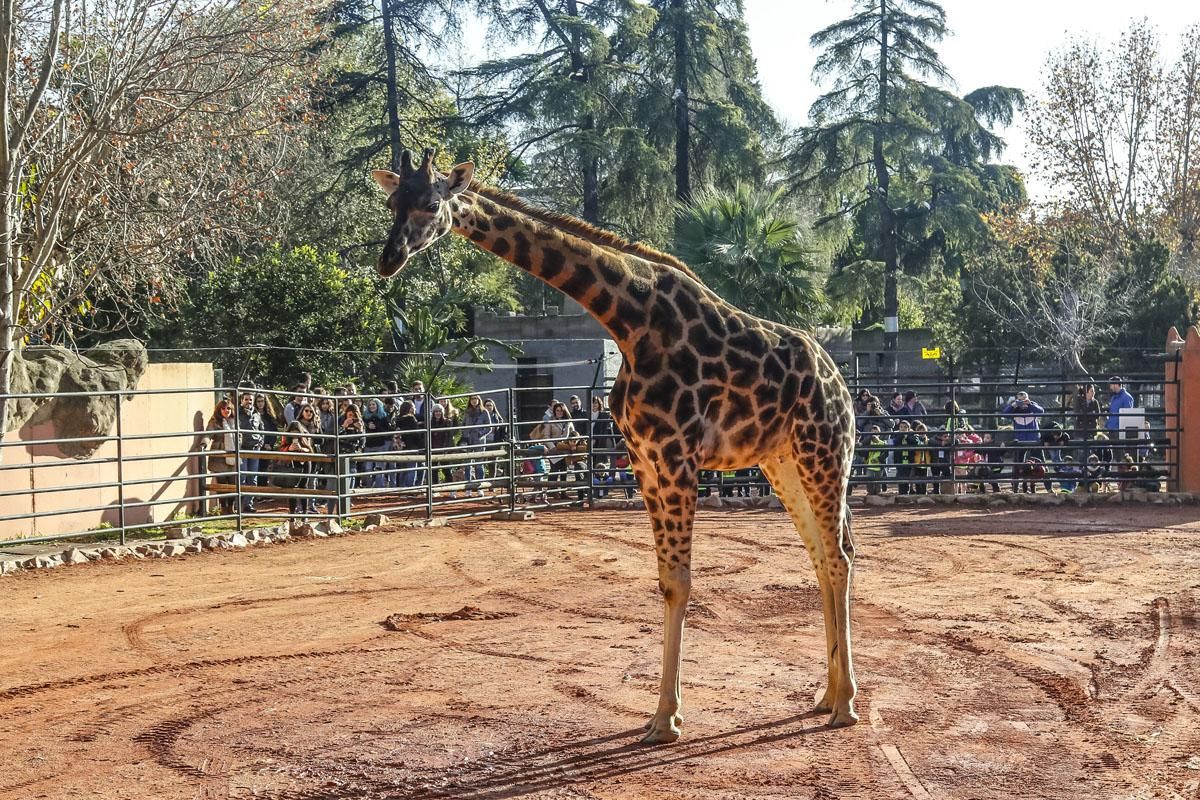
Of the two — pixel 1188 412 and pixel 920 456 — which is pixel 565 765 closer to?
pixel 920 456

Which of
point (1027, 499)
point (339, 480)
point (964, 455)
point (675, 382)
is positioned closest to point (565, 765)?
point (675, 382)

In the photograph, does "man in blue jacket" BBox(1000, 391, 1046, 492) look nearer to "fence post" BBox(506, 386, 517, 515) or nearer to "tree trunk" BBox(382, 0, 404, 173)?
"fence post" BBox(506, 386, 517, 515)

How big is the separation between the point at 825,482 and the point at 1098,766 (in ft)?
6.06

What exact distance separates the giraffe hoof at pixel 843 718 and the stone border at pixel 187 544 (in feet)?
27.5

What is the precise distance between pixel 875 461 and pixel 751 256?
4.26 meters

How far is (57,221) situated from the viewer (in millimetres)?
11562

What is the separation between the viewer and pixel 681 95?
29.0m

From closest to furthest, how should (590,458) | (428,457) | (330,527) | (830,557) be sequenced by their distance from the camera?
1. (830,557)
2. (330,527)
3. (428,457)
4. (590,458)

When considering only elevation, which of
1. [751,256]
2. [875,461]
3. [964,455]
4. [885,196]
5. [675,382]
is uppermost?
[885,196]

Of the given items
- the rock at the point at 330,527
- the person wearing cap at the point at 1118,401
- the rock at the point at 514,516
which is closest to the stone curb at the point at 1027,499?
the person wearing cap at the point at 1118,401

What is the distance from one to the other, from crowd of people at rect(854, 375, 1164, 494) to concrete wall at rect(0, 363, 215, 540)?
9123 mm

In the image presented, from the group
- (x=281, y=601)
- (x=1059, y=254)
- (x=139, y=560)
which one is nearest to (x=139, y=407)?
(x=139, y=560)

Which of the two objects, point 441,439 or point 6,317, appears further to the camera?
point 441,439

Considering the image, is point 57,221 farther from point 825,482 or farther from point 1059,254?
point 1059,254
